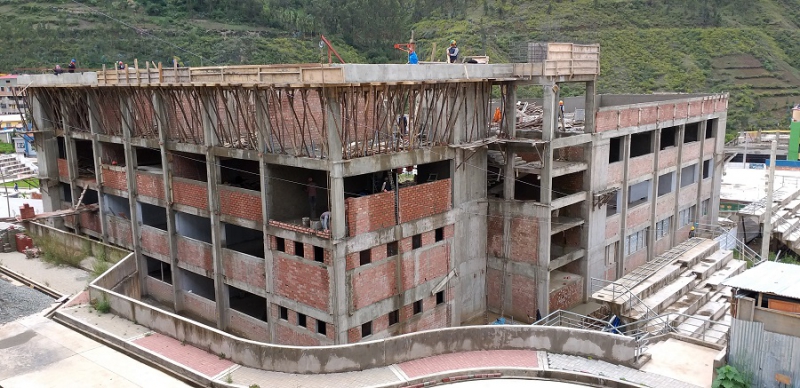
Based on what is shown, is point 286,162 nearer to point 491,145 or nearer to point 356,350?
point 356,350

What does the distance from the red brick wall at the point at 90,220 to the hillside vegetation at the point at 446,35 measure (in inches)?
1654

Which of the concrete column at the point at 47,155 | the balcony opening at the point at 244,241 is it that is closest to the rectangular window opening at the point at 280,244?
the balcony opening at the point at 244,241

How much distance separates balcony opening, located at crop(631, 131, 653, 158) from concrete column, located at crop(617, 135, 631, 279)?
392cm

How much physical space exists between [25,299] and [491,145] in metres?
21.3

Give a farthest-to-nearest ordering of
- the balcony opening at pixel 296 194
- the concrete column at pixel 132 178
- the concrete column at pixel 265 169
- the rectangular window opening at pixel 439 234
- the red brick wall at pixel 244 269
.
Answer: the concrete column at pixel 132 178
the rectangular window opening at pixel 439 234
the red brick wall at pixel 244 269
the balcony opening at pixel 296 194
the concrete column at pixel 265 169

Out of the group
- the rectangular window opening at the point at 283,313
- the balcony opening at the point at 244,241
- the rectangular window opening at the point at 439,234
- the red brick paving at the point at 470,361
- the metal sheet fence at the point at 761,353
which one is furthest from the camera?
the balcony opening at the point at 244,241

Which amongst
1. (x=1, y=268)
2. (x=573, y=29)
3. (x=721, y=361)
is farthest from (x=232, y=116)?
(x=573, y=29)

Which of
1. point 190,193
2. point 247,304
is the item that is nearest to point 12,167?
point 190,193

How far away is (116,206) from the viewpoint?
34.4 m

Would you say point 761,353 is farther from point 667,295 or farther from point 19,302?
point 19,302

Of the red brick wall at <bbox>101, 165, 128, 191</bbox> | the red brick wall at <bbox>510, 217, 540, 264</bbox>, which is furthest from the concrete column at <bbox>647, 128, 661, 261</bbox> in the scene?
the red brick wall at <bbox>101, 165, 128, 191</bbox>

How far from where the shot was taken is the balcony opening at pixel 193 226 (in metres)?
29.2

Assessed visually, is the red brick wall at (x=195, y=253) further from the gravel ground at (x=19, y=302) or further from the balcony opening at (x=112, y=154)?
the balcony opening at (x=112, y=154)

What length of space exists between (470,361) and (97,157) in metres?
23.3
